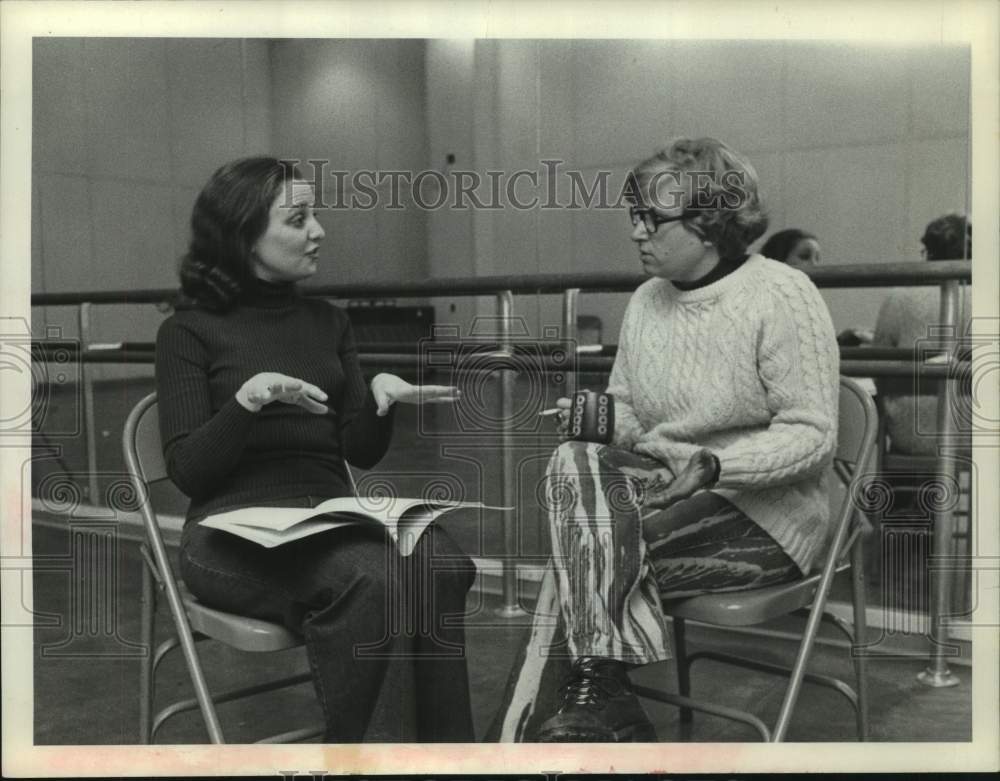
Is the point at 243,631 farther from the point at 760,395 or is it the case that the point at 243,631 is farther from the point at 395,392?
the point at 760,395

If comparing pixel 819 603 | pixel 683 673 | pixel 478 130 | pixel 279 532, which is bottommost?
pixel 683 673

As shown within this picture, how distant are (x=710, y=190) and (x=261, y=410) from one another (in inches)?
39.4

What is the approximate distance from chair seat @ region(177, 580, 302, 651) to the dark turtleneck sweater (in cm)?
20

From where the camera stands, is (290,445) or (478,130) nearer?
(290,445)

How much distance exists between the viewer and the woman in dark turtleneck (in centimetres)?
171

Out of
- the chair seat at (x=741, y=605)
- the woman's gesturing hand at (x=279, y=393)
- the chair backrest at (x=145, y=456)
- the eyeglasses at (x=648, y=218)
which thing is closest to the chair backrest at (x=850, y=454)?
the chair seat at (x=741, y=605)

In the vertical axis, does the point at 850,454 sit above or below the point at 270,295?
below

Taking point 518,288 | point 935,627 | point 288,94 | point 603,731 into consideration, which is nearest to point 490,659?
point 603,731

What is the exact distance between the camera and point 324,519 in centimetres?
169

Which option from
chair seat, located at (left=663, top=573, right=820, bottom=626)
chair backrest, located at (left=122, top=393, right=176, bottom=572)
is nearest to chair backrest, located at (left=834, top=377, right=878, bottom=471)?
chair seat, located at (left=663, top=573, right=820, bottom=626)

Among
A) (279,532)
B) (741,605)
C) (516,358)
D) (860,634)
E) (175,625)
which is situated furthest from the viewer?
(516,358)

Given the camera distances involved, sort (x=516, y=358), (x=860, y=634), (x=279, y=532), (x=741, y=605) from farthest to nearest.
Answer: (x=516, y=358), (x=860, y=634), (x=741, y=605), (x=279, y=532)

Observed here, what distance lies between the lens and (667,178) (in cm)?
195

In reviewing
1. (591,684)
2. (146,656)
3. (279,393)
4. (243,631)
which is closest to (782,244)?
(591,684)
